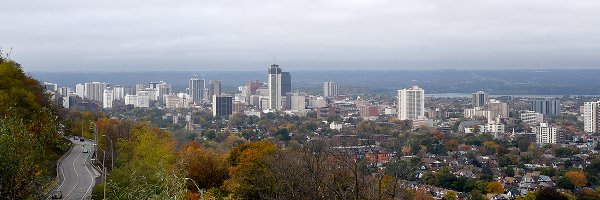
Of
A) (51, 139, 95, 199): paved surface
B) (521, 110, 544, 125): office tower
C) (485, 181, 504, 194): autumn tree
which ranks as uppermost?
(51, 139, 95, 199): paved surface

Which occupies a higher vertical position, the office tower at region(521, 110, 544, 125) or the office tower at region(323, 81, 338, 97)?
the office tower at region(323, 81, 338, 97)

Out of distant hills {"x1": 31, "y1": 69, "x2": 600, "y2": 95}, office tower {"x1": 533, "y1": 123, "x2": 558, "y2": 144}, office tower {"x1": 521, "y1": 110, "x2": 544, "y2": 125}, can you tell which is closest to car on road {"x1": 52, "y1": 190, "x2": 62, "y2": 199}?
office tower {"x1": 533, "y1": 123, "x2": 558, "y2": 144}

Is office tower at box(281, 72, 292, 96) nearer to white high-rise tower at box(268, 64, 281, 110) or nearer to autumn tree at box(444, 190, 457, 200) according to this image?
white high-rise tower at box(268, 64, 281, 110)

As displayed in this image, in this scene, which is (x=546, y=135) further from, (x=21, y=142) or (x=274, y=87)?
(x=21, y=142)

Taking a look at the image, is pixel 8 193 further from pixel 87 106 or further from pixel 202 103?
pixel 202 103

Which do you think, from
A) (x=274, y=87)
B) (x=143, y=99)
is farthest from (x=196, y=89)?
(x=143, y=99)

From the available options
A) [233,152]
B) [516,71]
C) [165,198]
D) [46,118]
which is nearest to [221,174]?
[233,152]
